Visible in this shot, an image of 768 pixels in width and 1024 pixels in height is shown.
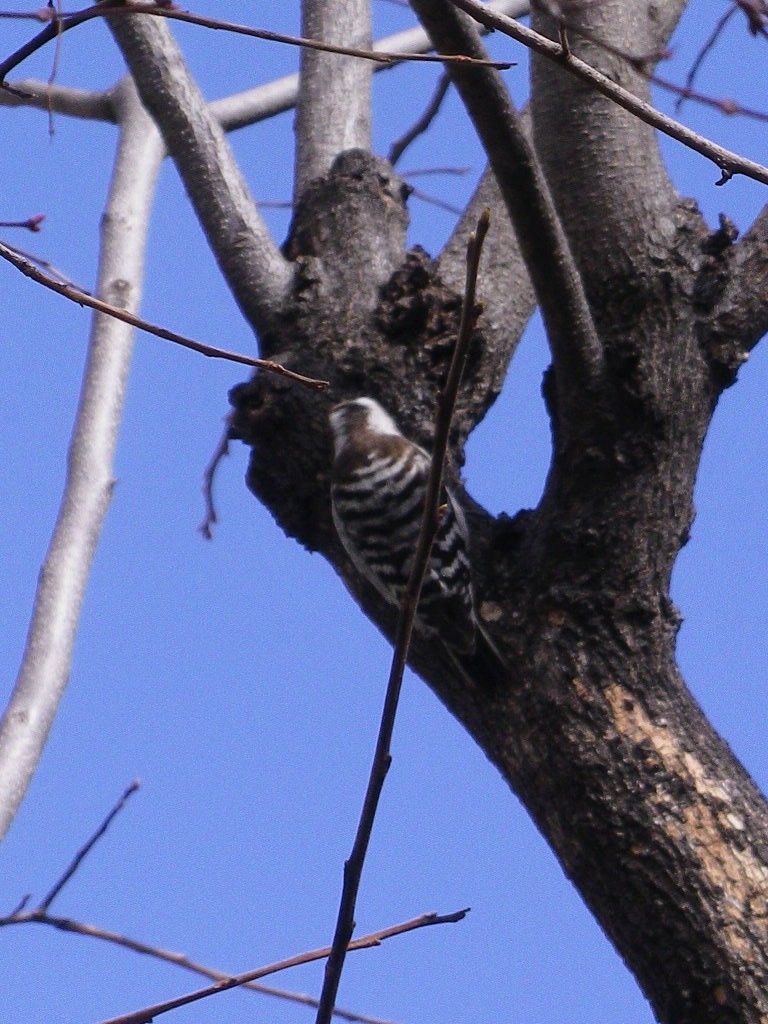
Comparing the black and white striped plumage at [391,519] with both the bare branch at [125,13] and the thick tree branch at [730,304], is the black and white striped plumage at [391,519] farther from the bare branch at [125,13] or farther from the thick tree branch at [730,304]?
the bare branch at [125,13]

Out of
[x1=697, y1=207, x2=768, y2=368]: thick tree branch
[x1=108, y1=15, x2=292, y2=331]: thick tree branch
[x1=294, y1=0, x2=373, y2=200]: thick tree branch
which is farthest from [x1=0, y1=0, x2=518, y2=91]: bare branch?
[x1=294, y1=0, x2=373, y2=200]: thick tree branch

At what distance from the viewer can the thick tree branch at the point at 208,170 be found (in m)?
4.05

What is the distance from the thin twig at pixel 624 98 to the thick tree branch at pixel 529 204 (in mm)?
1038

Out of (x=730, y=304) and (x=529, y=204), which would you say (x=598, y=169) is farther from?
(x=529, y=204)

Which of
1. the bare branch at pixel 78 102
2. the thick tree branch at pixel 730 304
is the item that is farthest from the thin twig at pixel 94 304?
the bare branch at pixel 78 102

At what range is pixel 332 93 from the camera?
4703 millimetres

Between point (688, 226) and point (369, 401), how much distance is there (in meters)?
1.02

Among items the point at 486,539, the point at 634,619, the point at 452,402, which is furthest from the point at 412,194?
the point at 452,402

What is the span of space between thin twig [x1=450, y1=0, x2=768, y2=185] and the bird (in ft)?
5.82

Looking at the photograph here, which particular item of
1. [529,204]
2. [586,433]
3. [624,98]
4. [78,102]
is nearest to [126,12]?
[624,98]

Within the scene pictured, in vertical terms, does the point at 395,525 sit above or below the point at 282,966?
above

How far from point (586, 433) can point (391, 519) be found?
1504 millimetres

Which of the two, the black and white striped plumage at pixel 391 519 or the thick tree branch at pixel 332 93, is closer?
the black and white striped plumage at pixel 391 519

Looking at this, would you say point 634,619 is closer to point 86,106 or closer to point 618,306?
point 618,306
